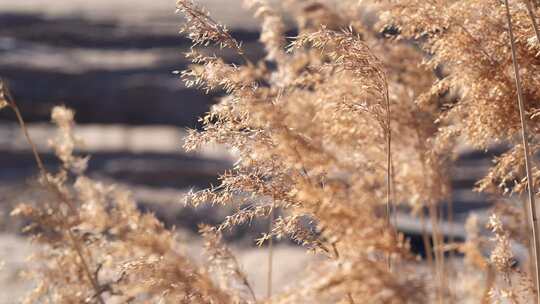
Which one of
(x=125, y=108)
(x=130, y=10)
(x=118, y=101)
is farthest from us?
(x=130, y=10)

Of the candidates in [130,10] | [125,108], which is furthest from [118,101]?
[130,10]

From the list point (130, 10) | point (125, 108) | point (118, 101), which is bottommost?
point (125, 108)

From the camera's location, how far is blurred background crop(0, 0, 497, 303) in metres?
8.12

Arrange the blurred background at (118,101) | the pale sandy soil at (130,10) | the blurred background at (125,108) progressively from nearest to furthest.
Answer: the blurred background at (125,108), the blurred background at (118,101), the pale sandy soil at (130,10)

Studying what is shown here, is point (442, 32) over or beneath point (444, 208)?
over

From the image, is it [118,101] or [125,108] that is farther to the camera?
[118,101]

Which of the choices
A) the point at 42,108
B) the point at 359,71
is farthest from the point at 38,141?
the point at 359,71

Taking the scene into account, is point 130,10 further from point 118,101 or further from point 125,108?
point 125,108

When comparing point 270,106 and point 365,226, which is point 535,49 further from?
point 365,226

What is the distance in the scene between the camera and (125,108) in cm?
1306

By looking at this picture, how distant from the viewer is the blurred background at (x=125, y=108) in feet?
26.7

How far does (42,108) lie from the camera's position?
1309cm

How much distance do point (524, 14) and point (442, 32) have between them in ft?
0.74

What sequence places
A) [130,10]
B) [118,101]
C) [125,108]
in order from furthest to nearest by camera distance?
1. [130,10]
2. [118,101]
3. [125,108]
